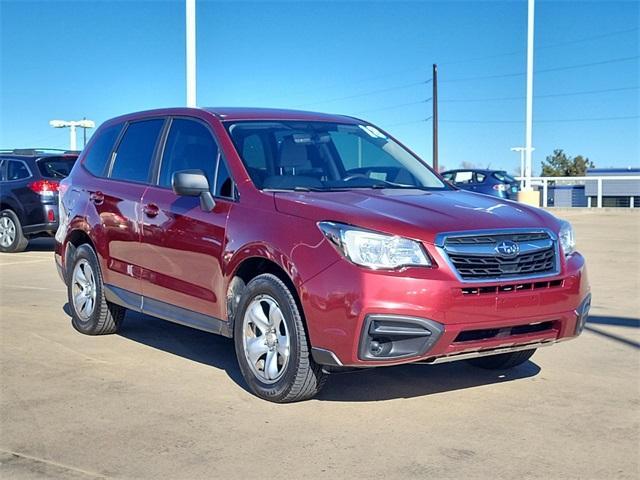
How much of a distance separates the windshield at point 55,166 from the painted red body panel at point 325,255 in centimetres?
805

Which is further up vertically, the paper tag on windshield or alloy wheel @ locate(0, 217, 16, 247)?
the paper tag on windshield

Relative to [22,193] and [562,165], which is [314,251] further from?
[562,165]

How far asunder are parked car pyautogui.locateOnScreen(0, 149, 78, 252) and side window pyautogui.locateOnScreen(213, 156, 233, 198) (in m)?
8.88

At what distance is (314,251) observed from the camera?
15.0 ft

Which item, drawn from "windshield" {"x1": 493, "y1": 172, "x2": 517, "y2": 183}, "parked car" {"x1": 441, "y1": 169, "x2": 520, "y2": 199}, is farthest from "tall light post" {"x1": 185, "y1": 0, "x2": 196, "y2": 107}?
"windshield" {"x1": 493, "y1": 172, "x2": 517, "y2": 183}

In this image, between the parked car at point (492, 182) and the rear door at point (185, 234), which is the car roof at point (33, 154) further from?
the parked car at point (492, 182)

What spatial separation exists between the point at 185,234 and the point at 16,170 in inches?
373

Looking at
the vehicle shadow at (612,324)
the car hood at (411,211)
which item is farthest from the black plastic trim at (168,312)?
the vehicle shadow at (612,324)

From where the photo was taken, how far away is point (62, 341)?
6793 mm

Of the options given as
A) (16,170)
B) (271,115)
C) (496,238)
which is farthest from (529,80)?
(496,238)

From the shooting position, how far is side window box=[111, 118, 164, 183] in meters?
6.40

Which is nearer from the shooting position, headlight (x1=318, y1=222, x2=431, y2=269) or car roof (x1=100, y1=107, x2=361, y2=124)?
headlight (x1=318, y1=222, x2=431, y2=269)

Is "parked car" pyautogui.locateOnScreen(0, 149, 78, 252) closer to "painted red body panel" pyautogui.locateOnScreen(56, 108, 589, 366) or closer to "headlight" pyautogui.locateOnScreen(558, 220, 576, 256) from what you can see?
"painted red body panel" pyautogui.locateOnScreen(56, 108, 589, 366)

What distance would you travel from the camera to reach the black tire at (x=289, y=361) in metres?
4.70
